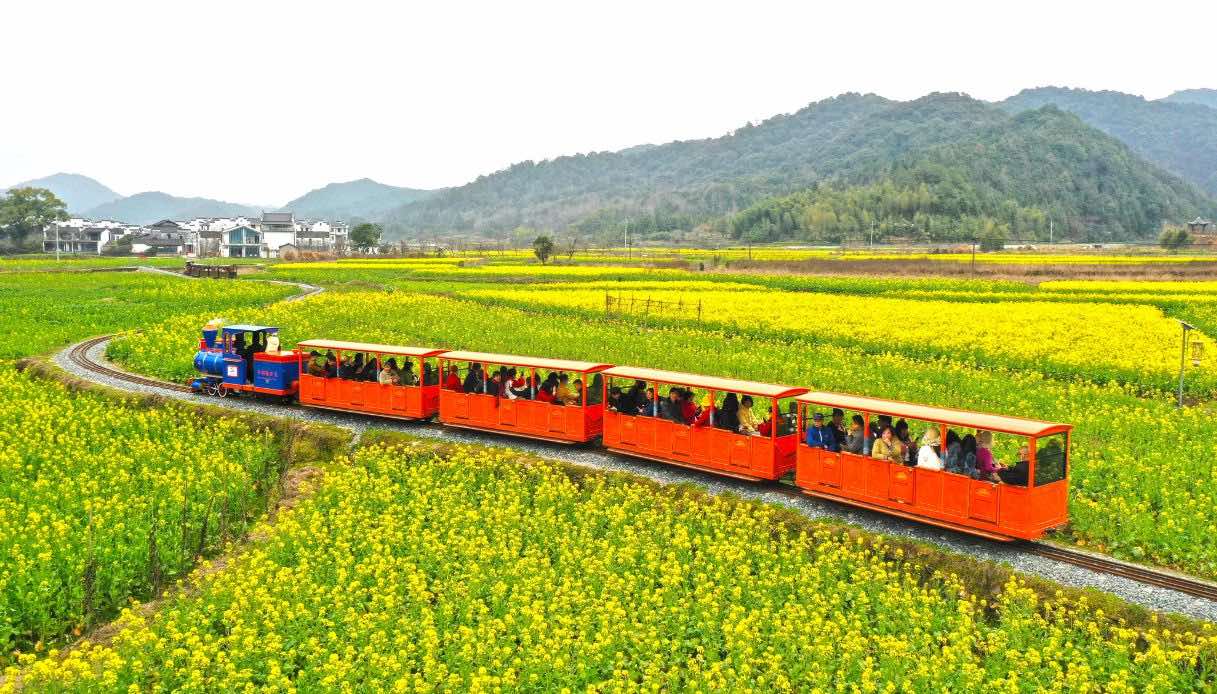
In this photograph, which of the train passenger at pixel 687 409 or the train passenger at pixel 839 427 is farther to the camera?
the train passenger at pixel 687 409

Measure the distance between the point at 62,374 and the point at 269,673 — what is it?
24.5 metres

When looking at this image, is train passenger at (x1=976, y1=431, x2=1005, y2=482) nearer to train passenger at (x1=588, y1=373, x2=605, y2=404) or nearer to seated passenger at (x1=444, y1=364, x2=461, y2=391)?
train passenger at (x1=588, y1=373, x2=605, y2=404)

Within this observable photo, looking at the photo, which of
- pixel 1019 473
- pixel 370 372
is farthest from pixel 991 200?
pixel 1019 473

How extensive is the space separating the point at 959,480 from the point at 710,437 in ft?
Answer: 17.8

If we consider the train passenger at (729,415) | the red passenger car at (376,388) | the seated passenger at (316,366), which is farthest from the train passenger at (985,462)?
the seated passenger at (316,366)

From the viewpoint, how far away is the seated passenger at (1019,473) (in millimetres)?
15180

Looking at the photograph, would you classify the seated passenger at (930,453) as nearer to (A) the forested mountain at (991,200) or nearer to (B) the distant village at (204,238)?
(A) the forested mountain at (991,200)

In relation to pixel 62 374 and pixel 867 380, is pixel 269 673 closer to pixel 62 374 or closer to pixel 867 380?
pixel 867 380

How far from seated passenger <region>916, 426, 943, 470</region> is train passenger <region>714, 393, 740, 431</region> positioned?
13.3 feet

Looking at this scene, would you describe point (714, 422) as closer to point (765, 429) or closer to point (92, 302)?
point (765, 429)

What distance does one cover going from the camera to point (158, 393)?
29.2 metres

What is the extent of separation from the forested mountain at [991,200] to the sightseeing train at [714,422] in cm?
12640

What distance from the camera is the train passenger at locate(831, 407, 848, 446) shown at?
58.3ft

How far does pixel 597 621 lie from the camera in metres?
12.8
